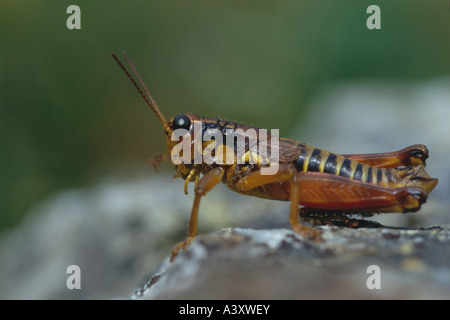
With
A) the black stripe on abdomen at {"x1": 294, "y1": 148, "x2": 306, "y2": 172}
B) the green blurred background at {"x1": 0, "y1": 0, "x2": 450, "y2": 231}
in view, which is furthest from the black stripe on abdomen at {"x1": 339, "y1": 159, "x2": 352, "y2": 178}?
the green blurred background at {"x1": 0, "y1": 0, "x2": 450, "y2": 231}

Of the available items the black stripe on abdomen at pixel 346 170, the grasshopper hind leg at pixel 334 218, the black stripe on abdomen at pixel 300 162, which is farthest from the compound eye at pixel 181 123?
the black stripe on abdomen at pixel 346 170

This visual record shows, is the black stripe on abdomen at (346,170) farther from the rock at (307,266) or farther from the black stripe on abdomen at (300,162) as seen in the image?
the rock at (307,266)

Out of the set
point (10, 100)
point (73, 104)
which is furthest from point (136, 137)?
point (10, 100)

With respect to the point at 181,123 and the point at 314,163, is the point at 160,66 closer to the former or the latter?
the point at 181,123

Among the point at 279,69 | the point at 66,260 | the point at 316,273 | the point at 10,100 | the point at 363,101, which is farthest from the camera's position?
the point at 279,69
